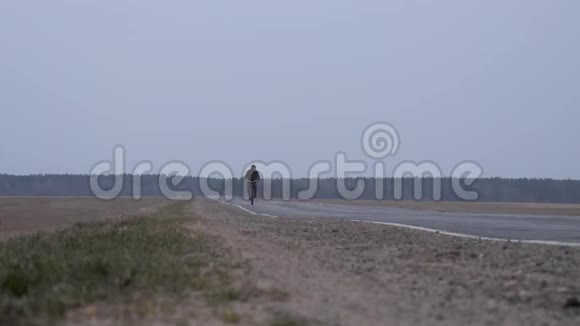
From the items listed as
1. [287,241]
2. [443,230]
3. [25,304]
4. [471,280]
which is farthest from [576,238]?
[25,304]

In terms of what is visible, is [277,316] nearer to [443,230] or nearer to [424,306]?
[424,306]

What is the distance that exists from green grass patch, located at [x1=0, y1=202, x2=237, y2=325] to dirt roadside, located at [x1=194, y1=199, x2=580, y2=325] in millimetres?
537

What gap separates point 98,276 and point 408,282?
327 centimetres

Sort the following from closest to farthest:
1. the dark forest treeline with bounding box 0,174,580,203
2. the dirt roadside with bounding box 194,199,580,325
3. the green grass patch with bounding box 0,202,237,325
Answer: the green grass patch with bounding box 0,202,237,325 → the dirt roadside with bounding box 194,199,580,325 → the dark forest treeline with bounding box 0,174,580,203

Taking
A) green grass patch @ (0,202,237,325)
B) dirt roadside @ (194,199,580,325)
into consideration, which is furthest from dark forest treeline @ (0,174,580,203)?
green grass patch @ (0,202,237,325)

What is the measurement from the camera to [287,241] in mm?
14820

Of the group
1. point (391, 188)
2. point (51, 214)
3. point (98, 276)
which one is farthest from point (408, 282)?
point (391, 188)

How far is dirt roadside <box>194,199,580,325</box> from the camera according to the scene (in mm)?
7152

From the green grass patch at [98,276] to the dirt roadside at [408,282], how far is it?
1.76 feet

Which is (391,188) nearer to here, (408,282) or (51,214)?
(51,214)

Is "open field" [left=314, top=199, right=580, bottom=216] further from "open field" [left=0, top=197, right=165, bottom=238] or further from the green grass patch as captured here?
the green grass patch

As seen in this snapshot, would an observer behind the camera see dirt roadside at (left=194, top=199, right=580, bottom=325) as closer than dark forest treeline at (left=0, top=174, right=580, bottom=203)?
Yes

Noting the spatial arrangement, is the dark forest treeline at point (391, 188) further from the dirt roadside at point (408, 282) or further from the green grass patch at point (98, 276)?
the green grass patch at point (98, 276)

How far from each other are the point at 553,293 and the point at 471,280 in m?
1.15
